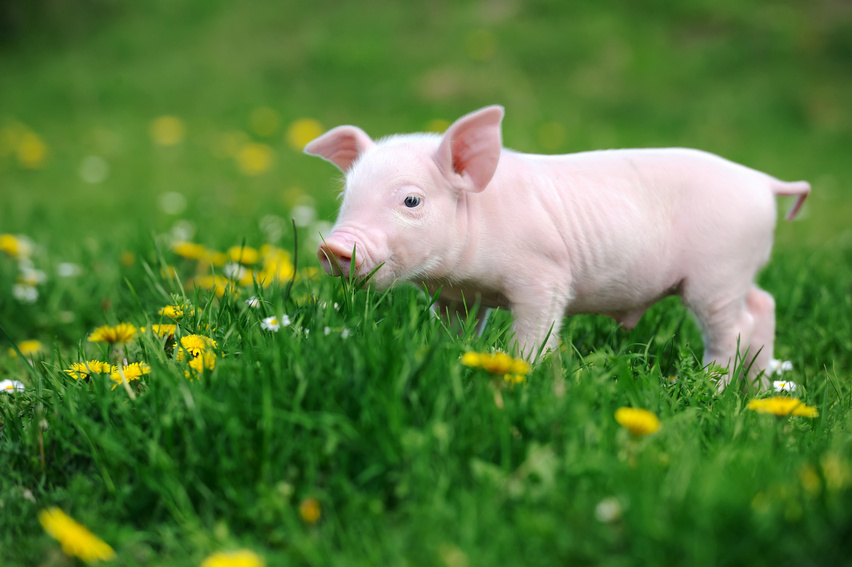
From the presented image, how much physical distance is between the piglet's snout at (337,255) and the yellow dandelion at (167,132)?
19.7 ft

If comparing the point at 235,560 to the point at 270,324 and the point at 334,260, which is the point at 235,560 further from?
the point at 334,260

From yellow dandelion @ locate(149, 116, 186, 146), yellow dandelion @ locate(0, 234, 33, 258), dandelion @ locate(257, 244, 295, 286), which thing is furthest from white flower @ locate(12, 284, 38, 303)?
yellow dandelion @ locate(149, 116, 186, 146)

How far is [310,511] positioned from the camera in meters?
1.79

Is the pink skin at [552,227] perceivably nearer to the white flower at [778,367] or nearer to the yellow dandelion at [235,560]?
the white flower at [778,367]

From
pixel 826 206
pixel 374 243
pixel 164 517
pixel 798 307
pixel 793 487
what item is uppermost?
pixel 374 243

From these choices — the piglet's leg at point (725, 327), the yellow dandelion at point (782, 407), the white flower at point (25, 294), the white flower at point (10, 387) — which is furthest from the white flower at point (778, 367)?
the white flower at point (25, 294)

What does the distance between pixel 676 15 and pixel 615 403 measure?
847 cm

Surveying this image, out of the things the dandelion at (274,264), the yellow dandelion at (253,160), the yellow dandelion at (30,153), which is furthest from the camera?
the yellow dandelion at (30,153)

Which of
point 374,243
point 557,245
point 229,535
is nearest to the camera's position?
point 229,535

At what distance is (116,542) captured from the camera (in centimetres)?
183

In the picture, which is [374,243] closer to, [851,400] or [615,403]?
[615,403]

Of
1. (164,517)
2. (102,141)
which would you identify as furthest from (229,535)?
(102,141)

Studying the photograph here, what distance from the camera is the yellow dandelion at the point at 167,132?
26.3 ft

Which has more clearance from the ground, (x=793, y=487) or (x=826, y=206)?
(x=793, y=487)
